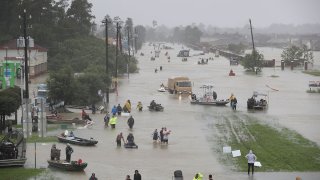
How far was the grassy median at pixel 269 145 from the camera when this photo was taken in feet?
91.8

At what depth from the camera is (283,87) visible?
69.8 meters

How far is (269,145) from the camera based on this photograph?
1296 inches

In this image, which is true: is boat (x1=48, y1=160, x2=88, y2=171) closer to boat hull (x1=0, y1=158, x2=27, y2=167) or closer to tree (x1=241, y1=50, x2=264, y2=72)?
boat hull (x1=0, y1=158, x2=27, y2=167)

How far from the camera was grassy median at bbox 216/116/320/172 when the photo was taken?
2800cm

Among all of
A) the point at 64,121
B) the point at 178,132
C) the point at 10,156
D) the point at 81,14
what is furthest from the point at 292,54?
the point at 10,156

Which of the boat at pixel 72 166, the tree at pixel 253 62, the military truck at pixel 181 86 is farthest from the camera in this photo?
the tree at pixel 253 62

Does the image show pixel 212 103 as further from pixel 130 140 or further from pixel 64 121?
pixel 130 140

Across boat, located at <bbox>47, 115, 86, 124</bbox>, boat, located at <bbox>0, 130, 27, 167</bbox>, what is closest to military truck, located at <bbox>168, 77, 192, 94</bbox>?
boat, located at <bbox>47, 115, 86, 124</bbox>

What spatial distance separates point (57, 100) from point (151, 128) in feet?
28.1

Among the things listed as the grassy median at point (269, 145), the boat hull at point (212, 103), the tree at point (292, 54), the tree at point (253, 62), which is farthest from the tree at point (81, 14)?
the grassy median at point (269, 145)

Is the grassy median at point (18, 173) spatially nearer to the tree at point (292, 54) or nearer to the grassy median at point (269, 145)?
the grassy median at point (269, 145)

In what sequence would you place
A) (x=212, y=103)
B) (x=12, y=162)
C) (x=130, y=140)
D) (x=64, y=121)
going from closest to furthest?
(x=12, y=162) < (x=130, y=140) < (x=64, y=121) < (x=212, y=103)

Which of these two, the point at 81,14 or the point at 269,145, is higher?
the point at 81,14

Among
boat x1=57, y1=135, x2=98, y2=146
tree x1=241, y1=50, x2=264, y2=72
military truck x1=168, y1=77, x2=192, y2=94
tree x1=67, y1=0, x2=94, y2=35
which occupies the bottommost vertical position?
boat x1=57, y1=135, x2=98, y2=146
